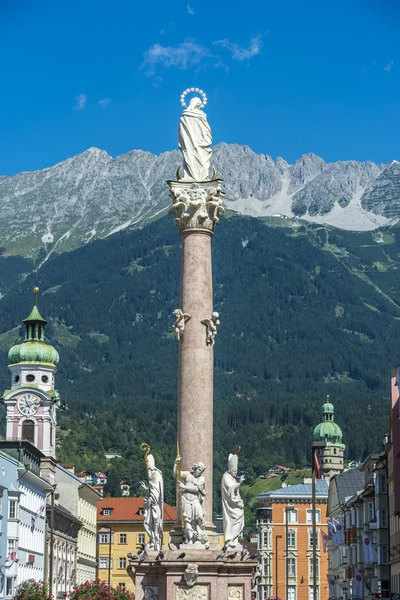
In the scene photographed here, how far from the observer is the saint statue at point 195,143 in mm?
35625

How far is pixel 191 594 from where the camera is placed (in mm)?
31141

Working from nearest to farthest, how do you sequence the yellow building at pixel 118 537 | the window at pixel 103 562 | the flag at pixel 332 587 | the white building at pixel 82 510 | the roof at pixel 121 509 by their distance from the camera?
1. the flag at pixel 332 587
2. the white building at pixel 82 510
3. the yellow building at pixel 118 537
4. the window at pixel 103 562
5. the roof at pixel 121 509

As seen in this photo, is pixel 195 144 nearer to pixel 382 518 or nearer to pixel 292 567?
pixel 382 518

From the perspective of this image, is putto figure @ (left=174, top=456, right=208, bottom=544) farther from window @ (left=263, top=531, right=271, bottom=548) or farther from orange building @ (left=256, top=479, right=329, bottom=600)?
window @ (left=263, top=531, right=271, bottom=548)

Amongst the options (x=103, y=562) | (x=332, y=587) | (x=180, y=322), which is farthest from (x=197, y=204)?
(x=103, y=562)

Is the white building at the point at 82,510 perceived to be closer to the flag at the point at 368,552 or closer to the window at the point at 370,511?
the window at the point at 370,511

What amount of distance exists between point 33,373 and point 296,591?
4601 cm

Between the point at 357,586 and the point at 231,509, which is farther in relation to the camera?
the point at 357,586

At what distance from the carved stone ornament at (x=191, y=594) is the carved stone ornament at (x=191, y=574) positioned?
6.5 inches

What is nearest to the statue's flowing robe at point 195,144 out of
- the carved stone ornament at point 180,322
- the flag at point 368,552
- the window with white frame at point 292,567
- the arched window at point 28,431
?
the carved stone ornament at point 180,322

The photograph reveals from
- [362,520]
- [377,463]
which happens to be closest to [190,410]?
[377,463]

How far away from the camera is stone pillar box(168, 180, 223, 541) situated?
3269cm

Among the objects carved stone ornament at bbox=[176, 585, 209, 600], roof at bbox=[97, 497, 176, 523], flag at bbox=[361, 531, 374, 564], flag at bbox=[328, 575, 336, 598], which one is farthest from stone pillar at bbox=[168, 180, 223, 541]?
roof at bbox=[97, 497, 176, 523]

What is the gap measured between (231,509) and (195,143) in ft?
34.6
